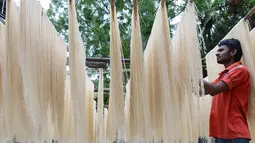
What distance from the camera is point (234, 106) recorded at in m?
2.67

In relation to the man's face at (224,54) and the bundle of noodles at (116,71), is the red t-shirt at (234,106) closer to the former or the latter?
the man's face at (224,54)

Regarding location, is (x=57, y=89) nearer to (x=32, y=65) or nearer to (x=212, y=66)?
(x=32, y=65)

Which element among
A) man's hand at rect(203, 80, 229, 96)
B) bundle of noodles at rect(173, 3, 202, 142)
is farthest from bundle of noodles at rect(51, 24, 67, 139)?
man's hand at rect(203, 80, 229, 96)

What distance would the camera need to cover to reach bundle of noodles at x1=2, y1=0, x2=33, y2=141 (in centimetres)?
236

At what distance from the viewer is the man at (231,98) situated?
2.58m

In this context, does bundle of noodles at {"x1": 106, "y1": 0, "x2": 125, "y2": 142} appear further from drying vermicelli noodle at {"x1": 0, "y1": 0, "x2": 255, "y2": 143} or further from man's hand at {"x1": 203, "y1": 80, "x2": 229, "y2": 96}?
man's hand at {"x1": 203, "y1": 80, "x2": 229, "y2": 96}

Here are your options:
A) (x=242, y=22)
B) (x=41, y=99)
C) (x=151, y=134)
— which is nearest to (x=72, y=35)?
(x=41, y=99)

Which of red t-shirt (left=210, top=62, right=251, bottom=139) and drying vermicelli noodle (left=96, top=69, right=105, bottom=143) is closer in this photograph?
red t-shirt (left=210, top=62, right=251, bottom=139)

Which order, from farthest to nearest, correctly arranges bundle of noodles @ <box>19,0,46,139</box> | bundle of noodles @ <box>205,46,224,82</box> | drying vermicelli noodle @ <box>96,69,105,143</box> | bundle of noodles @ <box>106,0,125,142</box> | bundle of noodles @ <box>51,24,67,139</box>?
drying vermicelli noodle @ <box>96,69,105,143</box> < bundle of noodles @ <box>205,46,224,82</box> < bundle of noodles @ <box>51,24,67,139</box> < bundle of noodles @ <box>106,0,125,142</box> < bundle of noodles @ <box>19,0,46,139</box>

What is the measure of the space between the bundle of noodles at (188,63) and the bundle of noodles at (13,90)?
1.12m

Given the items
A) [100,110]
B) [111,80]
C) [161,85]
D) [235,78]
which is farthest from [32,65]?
[100,110]

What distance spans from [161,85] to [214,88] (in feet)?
1.32

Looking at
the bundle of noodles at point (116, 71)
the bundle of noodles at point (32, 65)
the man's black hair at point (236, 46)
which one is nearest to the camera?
the bundle of noodles at point (32, 65)

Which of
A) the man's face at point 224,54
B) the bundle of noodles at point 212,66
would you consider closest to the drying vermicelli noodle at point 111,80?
the man's face at point 224,54
